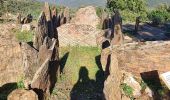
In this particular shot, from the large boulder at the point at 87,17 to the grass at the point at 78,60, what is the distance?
20.8ft

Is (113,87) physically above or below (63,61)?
above

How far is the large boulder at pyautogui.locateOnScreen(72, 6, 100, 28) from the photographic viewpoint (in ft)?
102

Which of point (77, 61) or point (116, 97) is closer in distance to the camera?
point (116, 97)

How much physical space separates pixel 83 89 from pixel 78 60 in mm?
4259

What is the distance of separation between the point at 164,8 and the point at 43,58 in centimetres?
4118

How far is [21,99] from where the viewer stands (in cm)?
1295

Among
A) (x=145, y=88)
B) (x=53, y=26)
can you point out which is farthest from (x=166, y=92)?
(x=53, y=26)

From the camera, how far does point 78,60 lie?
22.7m

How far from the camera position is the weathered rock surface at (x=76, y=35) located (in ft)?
83.5

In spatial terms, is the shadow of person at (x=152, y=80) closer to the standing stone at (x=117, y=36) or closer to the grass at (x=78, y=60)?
the grass at (x=78, y=60)

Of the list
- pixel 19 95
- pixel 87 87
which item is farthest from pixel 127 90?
pixel 19 95

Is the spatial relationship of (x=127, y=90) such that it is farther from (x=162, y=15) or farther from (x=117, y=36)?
(x=162, y=15)

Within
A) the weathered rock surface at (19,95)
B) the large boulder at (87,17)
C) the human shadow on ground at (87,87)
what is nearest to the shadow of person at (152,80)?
the human shadow on ground at (87,87)

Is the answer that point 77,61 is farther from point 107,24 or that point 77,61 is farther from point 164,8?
point 164,8
